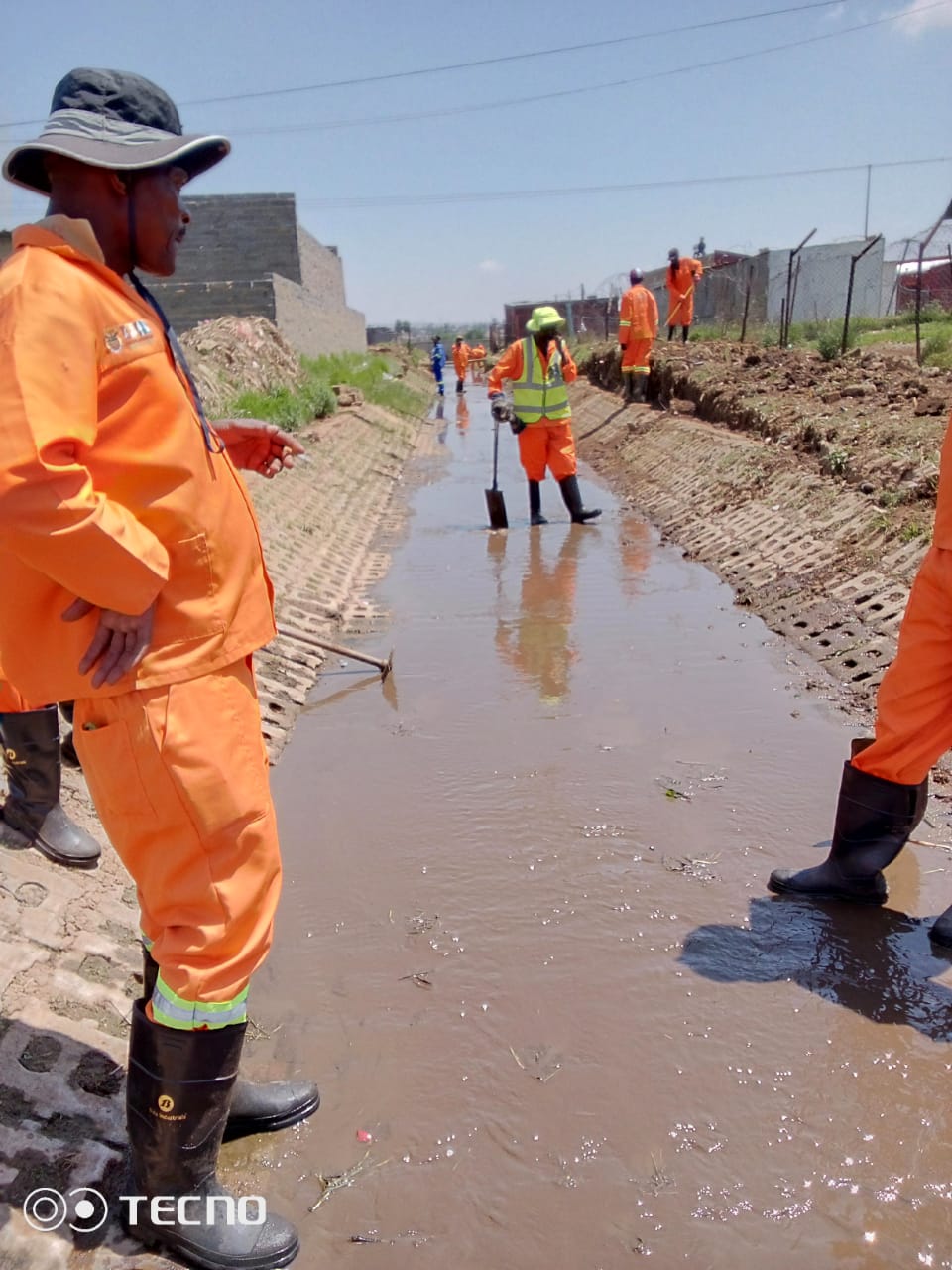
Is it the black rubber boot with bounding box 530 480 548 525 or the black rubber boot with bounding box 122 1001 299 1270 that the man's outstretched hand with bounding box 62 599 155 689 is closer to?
the black rubber boot with bounding box 122 1001 299 1270

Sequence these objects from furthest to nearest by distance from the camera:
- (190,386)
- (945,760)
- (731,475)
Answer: (731,475) < (945,760) < (190,386)

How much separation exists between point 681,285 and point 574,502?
8.78 metres

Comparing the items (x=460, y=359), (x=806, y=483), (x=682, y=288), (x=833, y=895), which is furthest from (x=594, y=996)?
(x=460, y=359)

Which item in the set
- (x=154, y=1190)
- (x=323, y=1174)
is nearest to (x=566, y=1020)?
(x=323, y=1174)

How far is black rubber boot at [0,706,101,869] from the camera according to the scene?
3.10m

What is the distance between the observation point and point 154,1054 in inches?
75.2

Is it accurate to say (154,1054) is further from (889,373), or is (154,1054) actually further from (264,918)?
(889,373)

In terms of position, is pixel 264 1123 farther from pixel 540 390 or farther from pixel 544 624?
pixel 540 390

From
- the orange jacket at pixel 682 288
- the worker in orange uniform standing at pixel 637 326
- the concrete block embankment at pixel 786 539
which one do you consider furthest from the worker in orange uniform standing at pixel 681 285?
the concrete block embankment at pixel 786 539

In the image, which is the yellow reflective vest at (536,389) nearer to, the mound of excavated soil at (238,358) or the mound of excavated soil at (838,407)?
the mound of excavated soil at (838,407)

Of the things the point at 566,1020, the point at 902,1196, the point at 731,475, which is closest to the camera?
the point at 902,1196

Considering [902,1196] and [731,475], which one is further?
[731,475]

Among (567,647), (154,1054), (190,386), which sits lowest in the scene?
(567,647)

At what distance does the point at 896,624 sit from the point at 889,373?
6287mm
